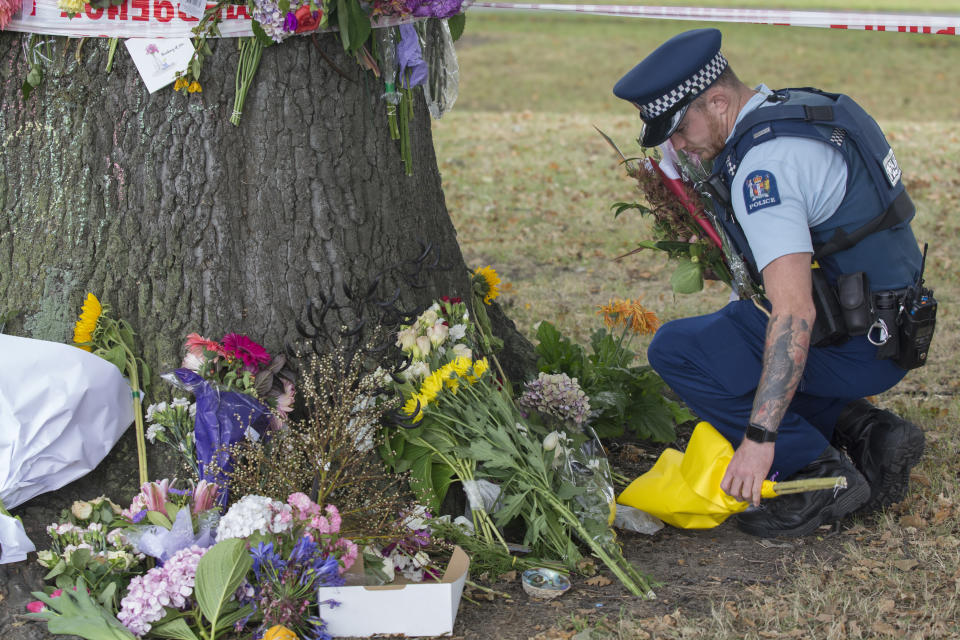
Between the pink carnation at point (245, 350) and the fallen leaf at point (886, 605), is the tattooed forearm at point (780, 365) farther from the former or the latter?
the pink carnation at point (245, 350)

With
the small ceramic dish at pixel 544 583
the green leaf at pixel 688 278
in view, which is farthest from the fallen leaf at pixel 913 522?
the small ceramic dish at pixel 544 583

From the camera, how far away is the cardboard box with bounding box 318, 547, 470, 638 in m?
2.49

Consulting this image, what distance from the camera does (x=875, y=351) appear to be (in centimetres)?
300

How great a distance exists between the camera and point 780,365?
2.67m

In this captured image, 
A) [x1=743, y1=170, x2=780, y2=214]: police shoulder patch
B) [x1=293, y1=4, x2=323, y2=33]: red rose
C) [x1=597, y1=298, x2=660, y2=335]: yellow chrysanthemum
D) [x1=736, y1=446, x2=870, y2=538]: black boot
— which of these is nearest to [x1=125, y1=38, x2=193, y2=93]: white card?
[x1=293, y1=4, x2=323, y2=33]: red rose

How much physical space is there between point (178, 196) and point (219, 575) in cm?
113

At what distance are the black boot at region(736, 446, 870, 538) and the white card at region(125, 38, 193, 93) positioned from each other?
2.21 m

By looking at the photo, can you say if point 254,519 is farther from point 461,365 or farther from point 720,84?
point 720,84

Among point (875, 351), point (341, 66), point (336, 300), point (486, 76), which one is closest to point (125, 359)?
point (336, 300)

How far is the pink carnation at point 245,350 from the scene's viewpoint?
284 cm

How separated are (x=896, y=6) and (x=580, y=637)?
65.1 feet

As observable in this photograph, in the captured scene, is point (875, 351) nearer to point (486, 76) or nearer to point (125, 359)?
point (125, 359)

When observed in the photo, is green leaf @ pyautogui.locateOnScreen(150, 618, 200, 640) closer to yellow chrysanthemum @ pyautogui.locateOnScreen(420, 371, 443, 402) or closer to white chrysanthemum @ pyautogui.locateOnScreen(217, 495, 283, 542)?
white chrysanthemum @ pyautogui.locateOnScreen(217, 495, 283, 542)

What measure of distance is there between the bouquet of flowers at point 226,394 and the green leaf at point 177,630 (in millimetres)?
418
